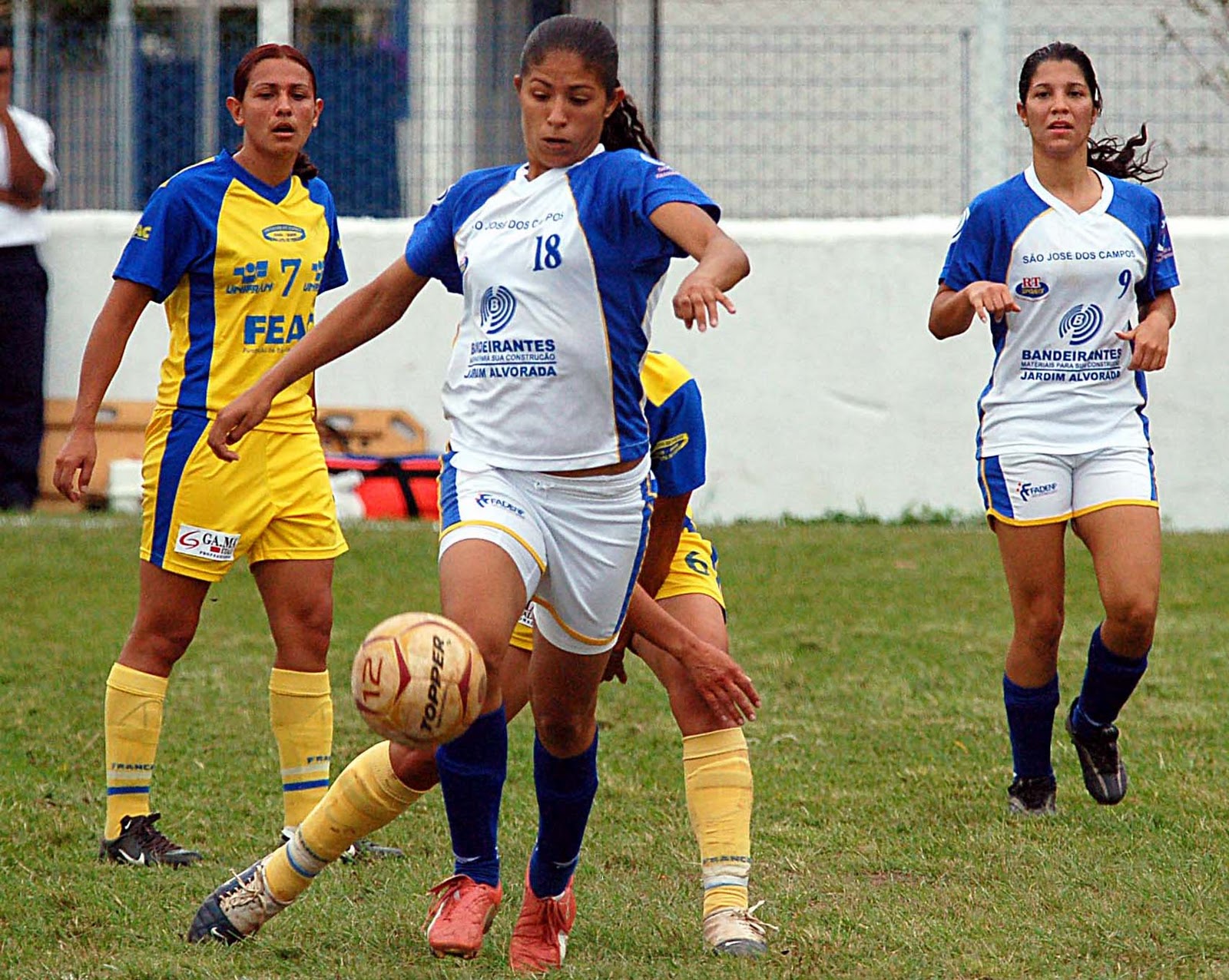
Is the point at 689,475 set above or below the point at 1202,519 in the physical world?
above

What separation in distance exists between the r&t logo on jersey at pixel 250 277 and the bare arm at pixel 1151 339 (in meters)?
2.47

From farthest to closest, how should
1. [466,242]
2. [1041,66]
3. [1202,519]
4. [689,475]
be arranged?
[1202,519] < [1041,66] < [689,475] < [466,242]

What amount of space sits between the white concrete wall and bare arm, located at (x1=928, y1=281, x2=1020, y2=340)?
6162 mm

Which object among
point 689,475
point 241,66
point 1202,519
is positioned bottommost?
point 1202,519

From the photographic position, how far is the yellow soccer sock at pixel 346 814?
160 inches

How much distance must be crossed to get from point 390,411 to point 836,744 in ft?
20.2

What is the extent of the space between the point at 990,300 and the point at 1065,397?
21.6 inches

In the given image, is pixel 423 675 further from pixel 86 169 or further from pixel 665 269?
pixel 86 169

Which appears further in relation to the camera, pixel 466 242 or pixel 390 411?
pixel 390 411

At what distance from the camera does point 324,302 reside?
12.1 metres

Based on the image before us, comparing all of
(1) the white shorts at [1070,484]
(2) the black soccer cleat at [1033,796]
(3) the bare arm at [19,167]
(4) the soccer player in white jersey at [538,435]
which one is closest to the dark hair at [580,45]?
(4) the soccer player in white jersey at [538,435]

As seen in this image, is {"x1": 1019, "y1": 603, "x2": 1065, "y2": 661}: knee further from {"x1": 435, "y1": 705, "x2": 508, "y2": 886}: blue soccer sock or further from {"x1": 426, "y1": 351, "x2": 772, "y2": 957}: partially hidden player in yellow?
{"x1": 435, "y1": 705, "x2": 508, "y2": 886}: blue soccer sock

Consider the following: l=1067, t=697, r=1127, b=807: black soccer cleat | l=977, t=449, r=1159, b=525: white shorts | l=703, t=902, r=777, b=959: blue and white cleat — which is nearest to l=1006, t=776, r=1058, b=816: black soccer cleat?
l=1067, t=697, r=1127, b=807: black soccer cleat

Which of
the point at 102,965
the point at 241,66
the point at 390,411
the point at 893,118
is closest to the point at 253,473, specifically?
the point at 241,66
